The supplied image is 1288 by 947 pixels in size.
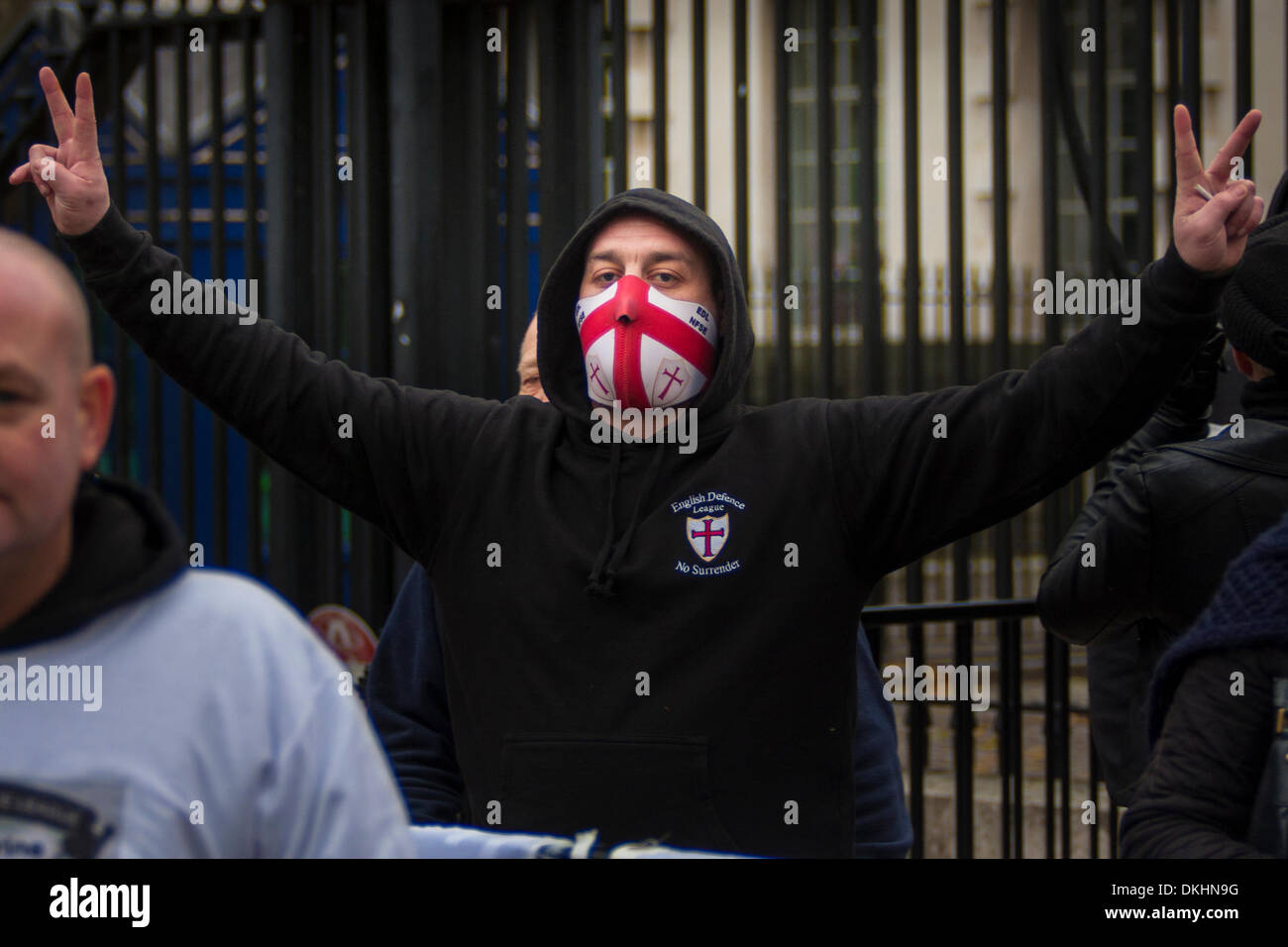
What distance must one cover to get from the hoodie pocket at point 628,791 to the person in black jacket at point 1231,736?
68 centimetres

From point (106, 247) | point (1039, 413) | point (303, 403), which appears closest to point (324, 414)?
point (303, 403)

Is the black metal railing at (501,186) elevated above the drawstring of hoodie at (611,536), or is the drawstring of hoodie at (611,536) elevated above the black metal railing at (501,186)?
the black metal railing at (501,186)

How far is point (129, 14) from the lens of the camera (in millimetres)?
4516

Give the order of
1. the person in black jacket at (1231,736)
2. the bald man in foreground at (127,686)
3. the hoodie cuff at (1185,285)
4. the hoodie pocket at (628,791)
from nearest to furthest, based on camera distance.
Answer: the bald man in foreground at (127,686) → the person in black jacket at (1231,736) → the hoodie cuff at (1185,285) → the hoodie pocket at (628,791)

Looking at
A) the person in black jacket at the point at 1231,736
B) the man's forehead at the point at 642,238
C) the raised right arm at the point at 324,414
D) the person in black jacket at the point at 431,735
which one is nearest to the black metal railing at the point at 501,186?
the person in black jacket at the point at 431,735

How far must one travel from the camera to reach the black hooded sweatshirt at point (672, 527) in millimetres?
2191

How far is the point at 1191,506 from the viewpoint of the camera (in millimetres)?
2566

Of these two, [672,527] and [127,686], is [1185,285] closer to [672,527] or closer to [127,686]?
[672,527]

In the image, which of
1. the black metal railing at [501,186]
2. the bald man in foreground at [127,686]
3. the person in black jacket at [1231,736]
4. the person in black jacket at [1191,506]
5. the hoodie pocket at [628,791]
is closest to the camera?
the bald man in foreground at [127,686]

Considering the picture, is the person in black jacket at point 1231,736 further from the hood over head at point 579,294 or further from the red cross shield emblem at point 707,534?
the hood over head at point 579,294

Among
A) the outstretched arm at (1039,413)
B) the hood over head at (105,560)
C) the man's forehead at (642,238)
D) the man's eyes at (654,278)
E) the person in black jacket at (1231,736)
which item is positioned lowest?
the person in black jacket at (1231,736)

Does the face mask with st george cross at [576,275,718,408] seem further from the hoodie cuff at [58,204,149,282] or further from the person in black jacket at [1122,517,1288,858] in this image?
the person in black jacket at [1122,517,1288,858]
